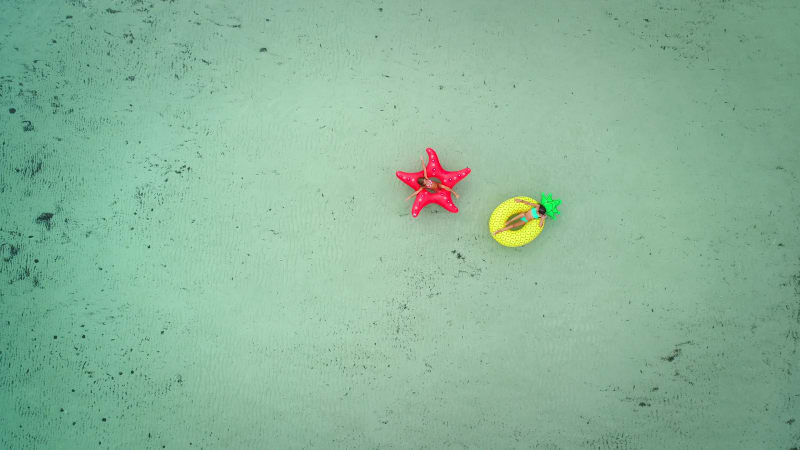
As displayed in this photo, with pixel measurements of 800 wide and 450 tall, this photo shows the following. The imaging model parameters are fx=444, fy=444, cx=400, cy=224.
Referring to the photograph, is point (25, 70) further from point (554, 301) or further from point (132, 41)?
point (554, 301)

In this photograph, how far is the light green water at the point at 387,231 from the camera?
191 centimetres

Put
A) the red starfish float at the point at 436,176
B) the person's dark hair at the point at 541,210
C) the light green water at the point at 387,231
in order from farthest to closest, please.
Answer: the light green water at the point at 387,231, the red starfish float at the point at 436,176, the person's dark hair at the point at 541,210

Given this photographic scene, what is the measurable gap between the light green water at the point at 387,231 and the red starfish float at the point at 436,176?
123 millimetres

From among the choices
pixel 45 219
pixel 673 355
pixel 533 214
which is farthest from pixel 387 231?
pixel 45 219

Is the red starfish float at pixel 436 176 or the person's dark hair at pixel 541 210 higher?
the person's dark hair at pixel 541 210

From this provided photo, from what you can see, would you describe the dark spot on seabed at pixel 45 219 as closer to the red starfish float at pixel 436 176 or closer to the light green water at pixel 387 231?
the light green water at pixel 387 231

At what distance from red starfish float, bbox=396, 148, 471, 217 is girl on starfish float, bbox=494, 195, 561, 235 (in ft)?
0.75

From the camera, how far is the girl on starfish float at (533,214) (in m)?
1.70

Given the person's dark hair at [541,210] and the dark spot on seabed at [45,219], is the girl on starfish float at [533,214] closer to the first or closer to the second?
the person's dark hair at [541,210]

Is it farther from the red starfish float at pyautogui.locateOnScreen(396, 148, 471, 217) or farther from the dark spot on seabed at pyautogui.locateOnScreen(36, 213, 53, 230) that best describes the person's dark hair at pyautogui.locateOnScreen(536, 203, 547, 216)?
the dark spot on seabed at pyautogui.locateOnScreen(36, 213, 53, 230)

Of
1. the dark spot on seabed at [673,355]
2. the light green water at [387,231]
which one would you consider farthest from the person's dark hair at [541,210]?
the dark spot on seabed at [673,355]

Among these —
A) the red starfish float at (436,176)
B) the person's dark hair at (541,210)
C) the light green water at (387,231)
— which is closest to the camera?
the person's dark hair at (541,210)

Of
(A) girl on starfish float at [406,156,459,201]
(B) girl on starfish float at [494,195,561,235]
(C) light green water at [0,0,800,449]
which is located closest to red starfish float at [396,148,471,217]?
(A) girl on starfish float at [406,156,459,201]

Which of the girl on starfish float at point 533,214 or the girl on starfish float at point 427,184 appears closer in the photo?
the girl on starfish float at point 533,214
